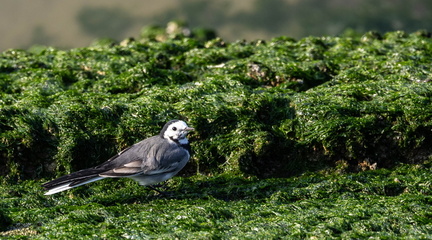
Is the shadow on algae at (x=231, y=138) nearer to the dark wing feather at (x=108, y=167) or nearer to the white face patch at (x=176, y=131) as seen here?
the dark wing feather at (x=108, y=167)

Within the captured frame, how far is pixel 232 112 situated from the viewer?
805 centimetres

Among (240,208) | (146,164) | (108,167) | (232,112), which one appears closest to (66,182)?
(108,167)

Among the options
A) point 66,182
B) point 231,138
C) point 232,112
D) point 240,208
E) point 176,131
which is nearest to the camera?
point 240,208

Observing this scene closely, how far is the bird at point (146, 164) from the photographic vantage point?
630cm

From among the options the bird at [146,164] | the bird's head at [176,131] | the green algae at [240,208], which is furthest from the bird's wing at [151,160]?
the green algae at [240,208]

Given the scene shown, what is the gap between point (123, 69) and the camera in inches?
393

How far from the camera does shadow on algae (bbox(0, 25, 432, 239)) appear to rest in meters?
5.58

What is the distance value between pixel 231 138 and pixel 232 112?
0.44 metres

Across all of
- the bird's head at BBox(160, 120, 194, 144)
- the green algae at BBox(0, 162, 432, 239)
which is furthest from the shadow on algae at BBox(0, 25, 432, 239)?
the bird's head at BBox(160, 120, 194, 144)

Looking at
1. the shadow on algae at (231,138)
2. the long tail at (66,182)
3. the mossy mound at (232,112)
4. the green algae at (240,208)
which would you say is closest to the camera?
the green algae at (240,208)

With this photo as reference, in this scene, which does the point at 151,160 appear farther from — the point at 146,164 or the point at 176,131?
the point at 176,131

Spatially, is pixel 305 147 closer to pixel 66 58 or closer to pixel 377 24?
pixel 66 58

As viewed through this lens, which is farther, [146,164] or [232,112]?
[232,112]

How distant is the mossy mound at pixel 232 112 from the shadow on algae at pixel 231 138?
0.02 metres
